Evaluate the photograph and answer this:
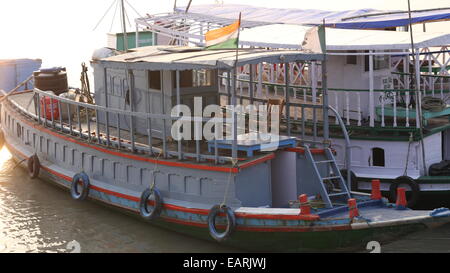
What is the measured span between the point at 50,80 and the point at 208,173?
9017mm

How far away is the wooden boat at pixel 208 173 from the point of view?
46.6ft


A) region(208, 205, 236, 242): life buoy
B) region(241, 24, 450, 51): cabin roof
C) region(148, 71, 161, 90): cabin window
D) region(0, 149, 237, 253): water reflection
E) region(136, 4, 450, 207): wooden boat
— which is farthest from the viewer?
region(241, 24, 450, 51): cabin roof

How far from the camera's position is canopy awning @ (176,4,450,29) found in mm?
23734

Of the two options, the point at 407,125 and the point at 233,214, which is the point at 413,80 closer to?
the point at 407,125

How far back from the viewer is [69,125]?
63.0ft

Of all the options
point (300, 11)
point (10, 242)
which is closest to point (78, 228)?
point (10, 242)

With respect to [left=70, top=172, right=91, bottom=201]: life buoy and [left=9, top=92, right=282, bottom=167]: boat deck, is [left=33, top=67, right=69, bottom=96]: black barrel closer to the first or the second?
[left=9, top=92, right=282, bottom=167]: boat deck

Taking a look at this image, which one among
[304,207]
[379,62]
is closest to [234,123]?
[304,207]

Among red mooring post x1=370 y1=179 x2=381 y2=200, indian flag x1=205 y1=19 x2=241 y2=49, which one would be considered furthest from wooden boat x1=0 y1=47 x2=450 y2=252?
indian flag x1=205 y1=19 x2=241 y2=49

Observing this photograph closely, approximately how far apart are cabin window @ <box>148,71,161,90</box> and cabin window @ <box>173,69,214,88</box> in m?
0.52

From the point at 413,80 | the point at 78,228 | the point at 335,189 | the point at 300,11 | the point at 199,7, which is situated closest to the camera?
the point at 335,189

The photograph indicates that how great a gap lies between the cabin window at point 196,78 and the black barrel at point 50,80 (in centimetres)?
651

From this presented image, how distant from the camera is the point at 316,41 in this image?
51.6 feet

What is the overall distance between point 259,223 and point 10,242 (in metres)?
5.85
